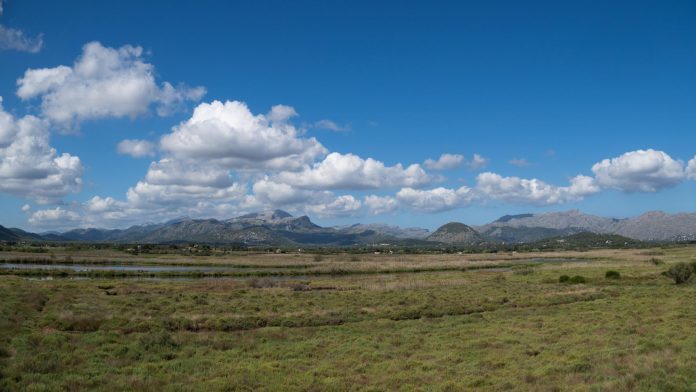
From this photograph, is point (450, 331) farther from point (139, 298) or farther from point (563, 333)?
point (139, 298)

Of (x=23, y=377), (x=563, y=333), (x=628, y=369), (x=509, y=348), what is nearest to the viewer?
(x=23, y=377)

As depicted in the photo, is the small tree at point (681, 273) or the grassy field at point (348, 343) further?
the small tree at point (681, 273)

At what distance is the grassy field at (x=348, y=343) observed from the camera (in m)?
16.8

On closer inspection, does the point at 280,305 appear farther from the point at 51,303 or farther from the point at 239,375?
the point at 239,375

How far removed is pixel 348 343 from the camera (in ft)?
81.5

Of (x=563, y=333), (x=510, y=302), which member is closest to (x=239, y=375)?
(x=563, y=333)

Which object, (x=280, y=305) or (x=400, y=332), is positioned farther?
(x=280, y=305)

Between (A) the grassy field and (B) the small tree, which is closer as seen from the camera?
(A) the grassy field

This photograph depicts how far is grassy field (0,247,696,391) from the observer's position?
55.2ft

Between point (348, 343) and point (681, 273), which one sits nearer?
point (348, 343)

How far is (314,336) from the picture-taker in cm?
2731

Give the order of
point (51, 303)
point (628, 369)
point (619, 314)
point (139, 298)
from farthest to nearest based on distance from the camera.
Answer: point (139, 298)
point (51, 303)
point (619, 314)
point (628, 369)

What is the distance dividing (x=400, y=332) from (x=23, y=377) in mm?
18842

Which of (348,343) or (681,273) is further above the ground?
(681,273)
